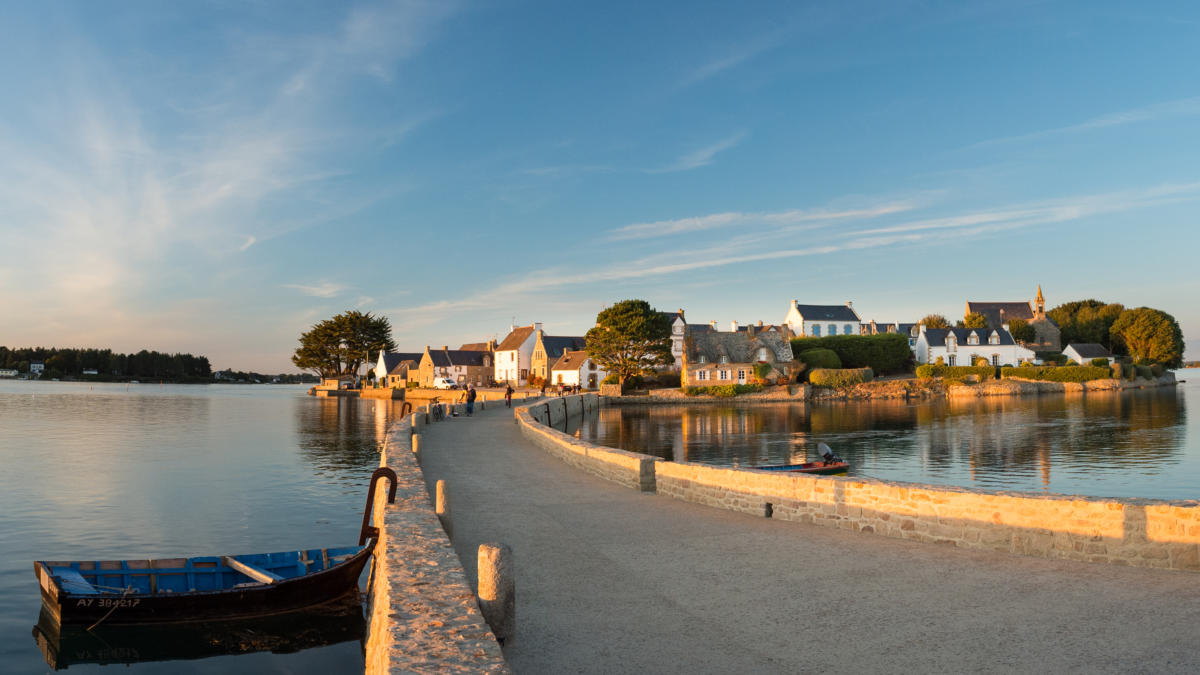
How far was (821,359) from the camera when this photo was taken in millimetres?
82938

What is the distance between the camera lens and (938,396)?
81625 millimetres

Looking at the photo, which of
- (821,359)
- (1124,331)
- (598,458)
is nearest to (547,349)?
(821,359)

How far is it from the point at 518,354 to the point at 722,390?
36.3 m

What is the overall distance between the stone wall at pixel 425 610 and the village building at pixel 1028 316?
11079cm

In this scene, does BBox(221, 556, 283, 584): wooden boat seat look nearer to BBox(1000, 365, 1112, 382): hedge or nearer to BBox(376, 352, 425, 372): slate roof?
BBox(1000, 365, 1112, 382): hedge

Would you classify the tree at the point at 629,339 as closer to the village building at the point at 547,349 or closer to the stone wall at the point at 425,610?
the village building at the point at 547,349

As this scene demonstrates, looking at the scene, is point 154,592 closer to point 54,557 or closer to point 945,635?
point 54,557

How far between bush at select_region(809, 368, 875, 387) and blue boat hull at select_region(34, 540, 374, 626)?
73155 millimetres

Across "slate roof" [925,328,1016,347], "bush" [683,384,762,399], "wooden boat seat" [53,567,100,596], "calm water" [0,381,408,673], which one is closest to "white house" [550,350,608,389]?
"bush" [683,384,762,399]

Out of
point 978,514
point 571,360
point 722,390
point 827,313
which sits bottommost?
point 722,390

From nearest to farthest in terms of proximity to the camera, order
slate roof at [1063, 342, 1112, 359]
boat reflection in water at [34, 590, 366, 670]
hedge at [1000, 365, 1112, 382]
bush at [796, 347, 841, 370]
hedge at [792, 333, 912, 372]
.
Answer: boat reflection in water at [34, 590, 366, 670] → bush at [796, 347, 841, 370] → hedge at [1000, 365, 1112, 382] → hedge at [792, 333, 912, 372] → slate roof at [1063, 342, 1112, 359]

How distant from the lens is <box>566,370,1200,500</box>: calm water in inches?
1017

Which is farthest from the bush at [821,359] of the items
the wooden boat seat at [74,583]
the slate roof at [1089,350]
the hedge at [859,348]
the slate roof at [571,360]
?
the wooden boat seat at [74,583]

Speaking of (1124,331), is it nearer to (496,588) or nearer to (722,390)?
(722,390)
